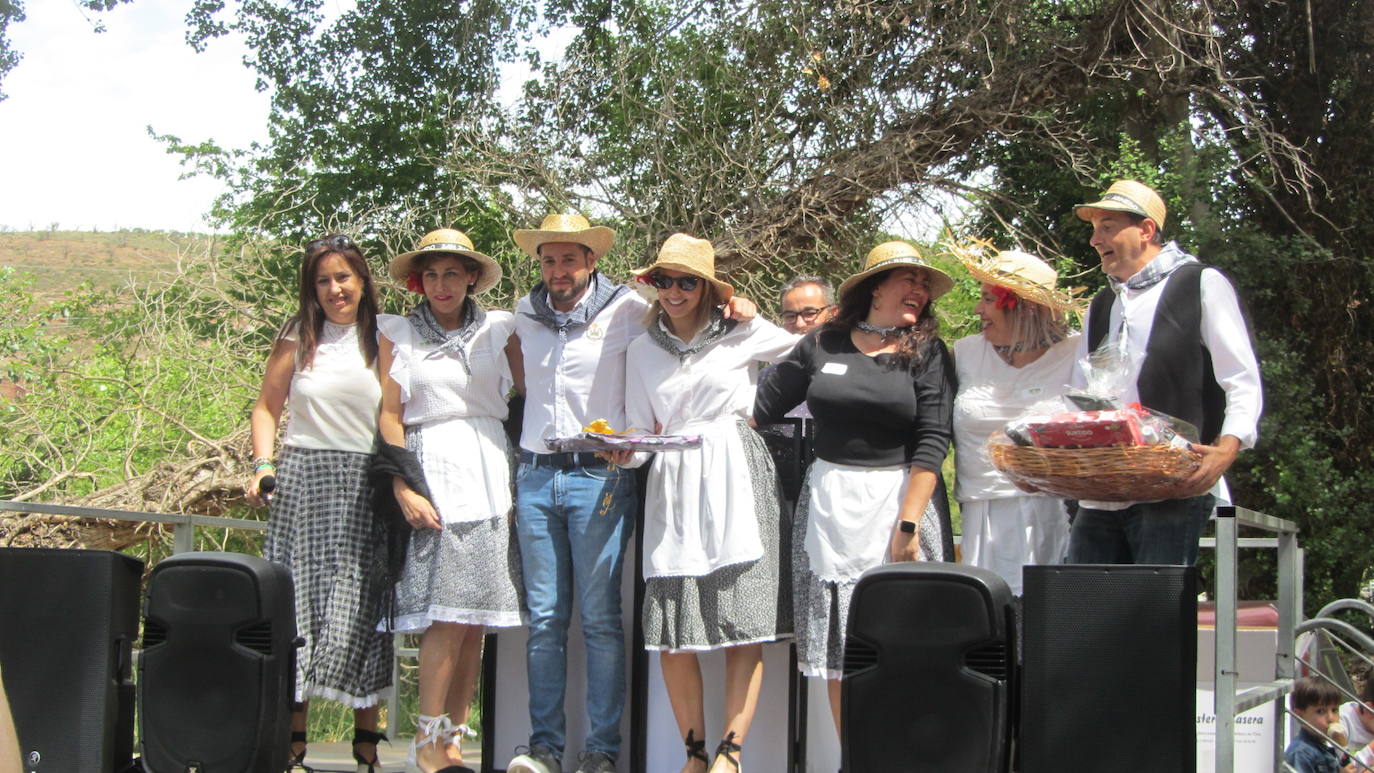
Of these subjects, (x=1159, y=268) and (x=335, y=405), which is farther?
(x=335, y=405)

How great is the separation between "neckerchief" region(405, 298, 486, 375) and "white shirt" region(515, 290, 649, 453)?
6.2 inches

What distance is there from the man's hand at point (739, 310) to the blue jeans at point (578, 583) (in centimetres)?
57

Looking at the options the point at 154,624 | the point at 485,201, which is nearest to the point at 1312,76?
the point at 485,201

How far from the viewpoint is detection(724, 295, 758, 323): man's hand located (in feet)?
12.6

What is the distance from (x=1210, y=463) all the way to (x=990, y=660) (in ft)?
2.39

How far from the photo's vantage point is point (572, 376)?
3.90m

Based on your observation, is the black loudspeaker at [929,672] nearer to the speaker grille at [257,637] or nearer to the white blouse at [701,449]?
the white blouse at [701,449]

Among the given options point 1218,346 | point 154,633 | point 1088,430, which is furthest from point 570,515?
point 1218,346

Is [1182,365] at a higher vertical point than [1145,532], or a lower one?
higher

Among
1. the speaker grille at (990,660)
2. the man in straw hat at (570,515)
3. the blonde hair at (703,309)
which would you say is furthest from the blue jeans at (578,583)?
the speaker grille at (990,660)

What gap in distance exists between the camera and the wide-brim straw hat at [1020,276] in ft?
11.9

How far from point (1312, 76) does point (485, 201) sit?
18.0 feet

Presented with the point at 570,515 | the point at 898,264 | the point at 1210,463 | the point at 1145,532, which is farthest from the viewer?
the point at 570,515

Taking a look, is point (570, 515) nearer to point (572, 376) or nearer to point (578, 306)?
point (572, 376)
